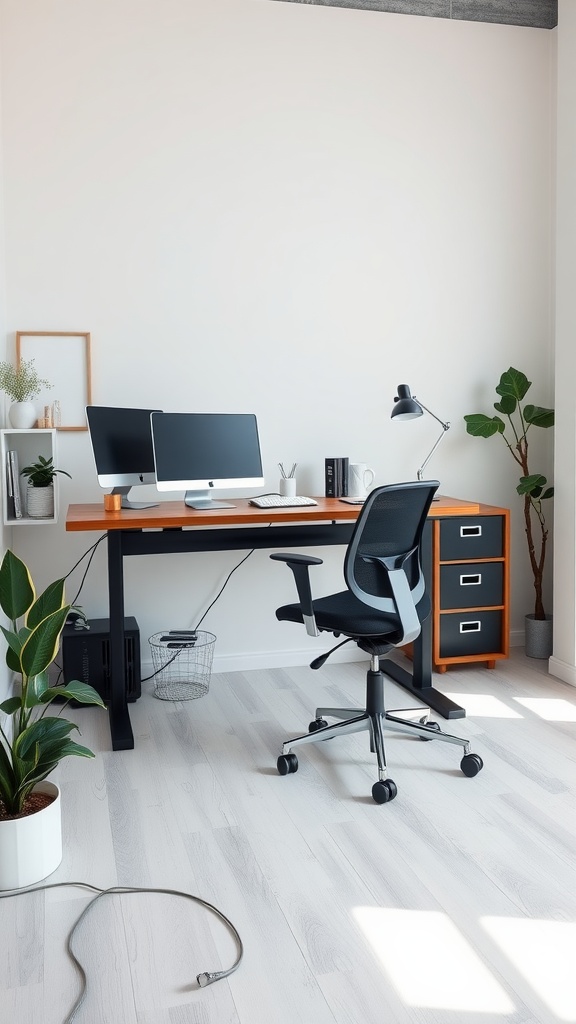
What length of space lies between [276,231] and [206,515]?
Answer: 1518mm

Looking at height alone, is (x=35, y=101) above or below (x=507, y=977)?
above

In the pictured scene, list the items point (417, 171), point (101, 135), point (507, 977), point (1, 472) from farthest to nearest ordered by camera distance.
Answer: point (417, 171) < point (101, 135) < point (1, 472) < point (507, 977)

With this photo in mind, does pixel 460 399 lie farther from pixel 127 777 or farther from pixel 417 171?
pixel 127 777

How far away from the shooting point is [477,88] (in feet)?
13.4

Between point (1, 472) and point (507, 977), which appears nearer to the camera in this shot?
point (507, 977)

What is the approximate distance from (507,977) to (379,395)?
2.77m

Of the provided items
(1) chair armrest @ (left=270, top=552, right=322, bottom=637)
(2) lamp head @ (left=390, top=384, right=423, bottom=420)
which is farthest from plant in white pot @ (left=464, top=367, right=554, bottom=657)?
(1) chair armrest @ (left=270, top=552, right=322, bottom=637)

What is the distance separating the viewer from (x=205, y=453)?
3504 millimetres

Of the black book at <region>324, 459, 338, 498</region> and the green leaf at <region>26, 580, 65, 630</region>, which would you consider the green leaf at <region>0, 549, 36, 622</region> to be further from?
the black book at <region>324, 459, 338, 498</region>

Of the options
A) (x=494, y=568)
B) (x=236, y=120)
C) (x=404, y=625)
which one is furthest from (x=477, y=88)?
(x=404, y=625)

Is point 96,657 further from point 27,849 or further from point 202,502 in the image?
point 27,849

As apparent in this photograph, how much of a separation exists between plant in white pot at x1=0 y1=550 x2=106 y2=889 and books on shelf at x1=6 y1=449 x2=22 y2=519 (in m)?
1.26

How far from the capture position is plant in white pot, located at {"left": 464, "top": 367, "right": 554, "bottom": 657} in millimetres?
4012

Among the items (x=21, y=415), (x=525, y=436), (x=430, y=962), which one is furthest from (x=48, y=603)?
(x=525, y=436)
